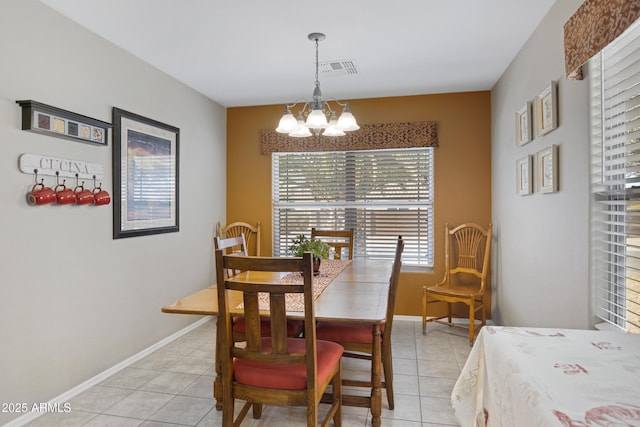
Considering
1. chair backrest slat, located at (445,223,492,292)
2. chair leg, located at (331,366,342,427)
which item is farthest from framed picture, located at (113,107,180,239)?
chair backrest slat, located at (445,223,492,292)

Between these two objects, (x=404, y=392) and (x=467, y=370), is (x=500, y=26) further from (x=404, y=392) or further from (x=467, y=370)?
(x=404, y=392)

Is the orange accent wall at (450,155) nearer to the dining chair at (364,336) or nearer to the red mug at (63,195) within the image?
the dining chair at (364,336)

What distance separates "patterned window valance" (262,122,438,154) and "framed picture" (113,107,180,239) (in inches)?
45.6

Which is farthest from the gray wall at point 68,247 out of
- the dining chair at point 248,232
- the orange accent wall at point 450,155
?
the orange accent wall at point 450,155

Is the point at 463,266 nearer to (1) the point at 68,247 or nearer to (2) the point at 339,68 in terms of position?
(2) the point at 339,68

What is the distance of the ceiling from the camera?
2.39 meters

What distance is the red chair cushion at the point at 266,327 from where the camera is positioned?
93.8 inches

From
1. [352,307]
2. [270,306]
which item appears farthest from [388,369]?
[270,306]

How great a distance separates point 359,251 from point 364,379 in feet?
5.84

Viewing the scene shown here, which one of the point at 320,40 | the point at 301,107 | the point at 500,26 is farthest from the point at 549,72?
the point at 301,107

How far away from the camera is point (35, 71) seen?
2301 millimetres

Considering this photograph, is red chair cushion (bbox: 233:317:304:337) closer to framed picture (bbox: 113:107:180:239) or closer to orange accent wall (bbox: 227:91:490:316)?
framed picture (bbox: 113:107:180:239)

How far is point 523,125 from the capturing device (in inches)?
116

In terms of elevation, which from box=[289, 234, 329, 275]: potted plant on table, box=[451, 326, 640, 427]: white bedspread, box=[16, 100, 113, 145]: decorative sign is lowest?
box=[451, 326, 640, 427]: white bedspread
